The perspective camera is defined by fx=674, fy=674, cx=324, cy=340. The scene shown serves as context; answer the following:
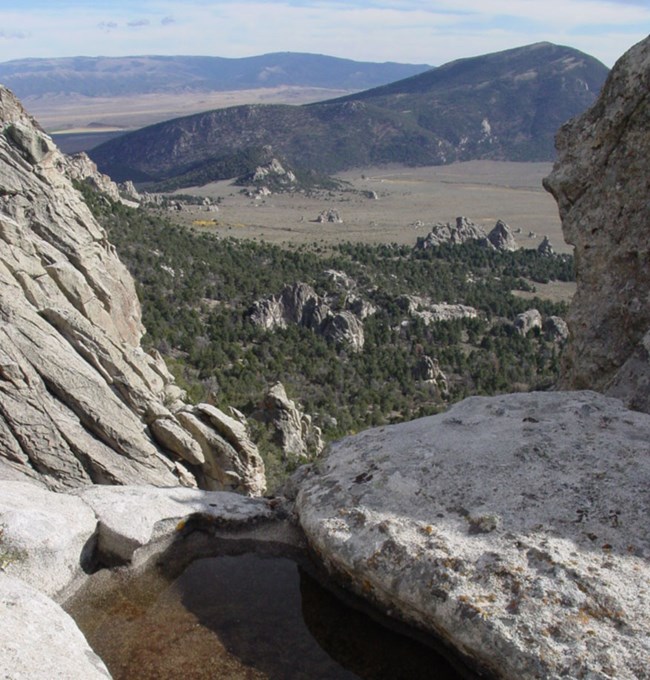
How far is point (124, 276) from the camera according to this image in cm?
3234

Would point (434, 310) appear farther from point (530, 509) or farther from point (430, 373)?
point (530, 509)

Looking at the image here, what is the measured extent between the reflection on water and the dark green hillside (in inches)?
970

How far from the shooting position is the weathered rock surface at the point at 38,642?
6816 millimetres

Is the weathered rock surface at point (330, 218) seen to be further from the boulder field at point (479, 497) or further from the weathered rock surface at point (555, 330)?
the boulder field at point (479, 497)

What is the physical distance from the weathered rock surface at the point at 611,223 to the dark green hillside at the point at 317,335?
2289cm

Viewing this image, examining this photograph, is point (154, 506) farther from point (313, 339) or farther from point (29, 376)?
point (313, 339)

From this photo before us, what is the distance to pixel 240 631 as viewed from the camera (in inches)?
348

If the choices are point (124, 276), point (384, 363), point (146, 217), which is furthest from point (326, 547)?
point (146, 217)

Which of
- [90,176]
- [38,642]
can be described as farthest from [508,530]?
[90,176]

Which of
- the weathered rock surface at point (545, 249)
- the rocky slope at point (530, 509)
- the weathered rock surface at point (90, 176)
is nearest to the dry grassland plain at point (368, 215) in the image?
the weathered rock surface at point (545, 249)

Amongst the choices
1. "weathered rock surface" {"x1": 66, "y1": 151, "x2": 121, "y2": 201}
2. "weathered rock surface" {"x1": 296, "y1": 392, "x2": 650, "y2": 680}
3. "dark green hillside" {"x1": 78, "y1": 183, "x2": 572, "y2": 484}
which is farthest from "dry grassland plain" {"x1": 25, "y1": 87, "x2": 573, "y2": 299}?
"weathered rock surface" {"x1": 296, "y1": 392, "x2": 650, "y2": 680}

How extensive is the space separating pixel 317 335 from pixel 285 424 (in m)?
26.6

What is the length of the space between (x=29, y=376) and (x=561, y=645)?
47.2 feet

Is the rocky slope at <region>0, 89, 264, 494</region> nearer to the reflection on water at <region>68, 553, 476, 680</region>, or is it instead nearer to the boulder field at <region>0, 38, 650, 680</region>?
the boulder field at <region>0, 38, 650, 680</region>
